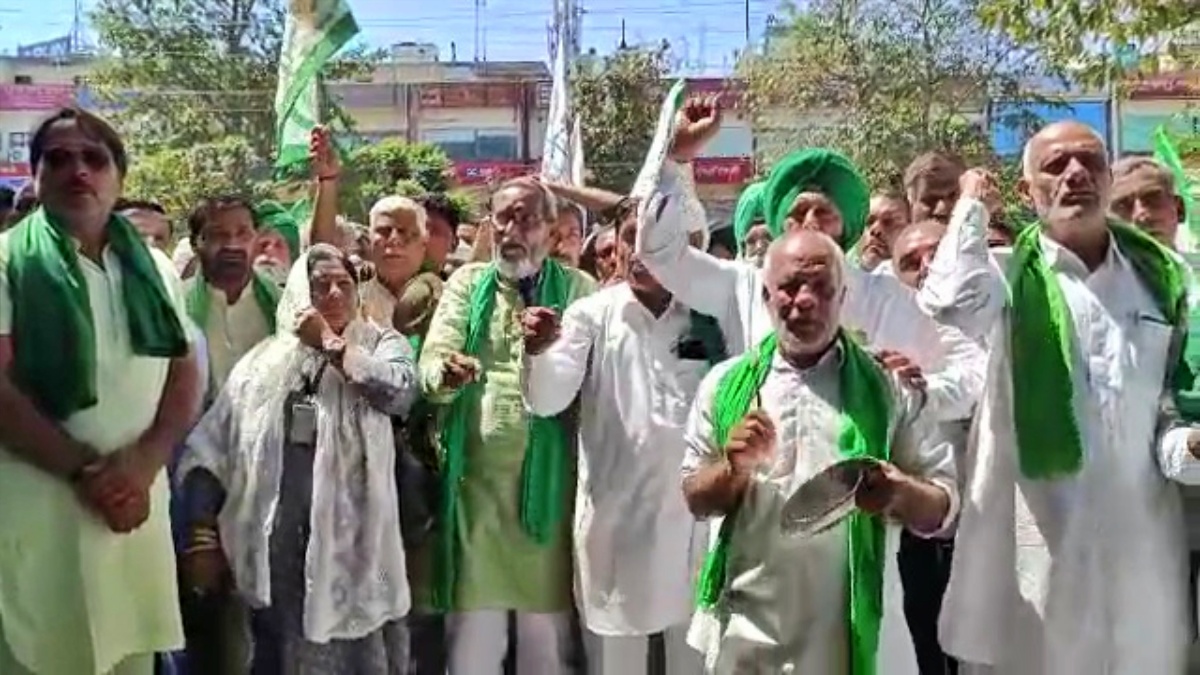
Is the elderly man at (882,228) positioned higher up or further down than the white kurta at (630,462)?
higher up

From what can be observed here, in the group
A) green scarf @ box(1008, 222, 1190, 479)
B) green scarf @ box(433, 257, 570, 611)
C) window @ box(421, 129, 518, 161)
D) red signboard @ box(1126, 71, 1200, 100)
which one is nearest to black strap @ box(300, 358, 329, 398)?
green scarf @ box(433, 257, 570, 611)

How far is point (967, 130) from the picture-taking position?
29.7 metres

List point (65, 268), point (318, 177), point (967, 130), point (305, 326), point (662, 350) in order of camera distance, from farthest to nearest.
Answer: point (967, 130) → point (318, 177) → point (662, 350) → point (305, 326) → point (65, 268)

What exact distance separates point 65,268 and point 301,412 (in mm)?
1068

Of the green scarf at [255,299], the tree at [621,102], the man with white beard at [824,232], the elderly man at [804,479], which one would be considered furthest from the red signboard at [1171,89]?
the elderly man at [804,479]

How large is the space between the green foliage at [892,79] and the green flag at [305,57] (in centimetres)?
2179

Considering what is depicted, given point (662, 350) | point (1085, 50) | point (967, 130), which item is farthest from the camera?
point (967, 130)

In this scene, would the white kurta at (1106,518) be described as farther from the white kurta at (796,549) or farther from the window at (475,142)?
the window at (475,142)

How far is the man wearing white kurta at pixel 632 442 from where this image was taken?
5066 millimetres

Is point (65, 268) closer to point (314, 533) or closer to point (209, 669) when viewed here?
point (314, 533)

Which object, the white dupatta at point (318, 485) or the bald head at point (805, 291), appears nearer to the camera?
the bald head at point (805, 291)

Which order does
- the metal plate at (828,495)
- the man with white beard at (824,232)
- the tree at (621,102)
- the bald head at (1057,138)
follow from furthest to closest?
the tree at (621,102)
the man with white beard at (824,232)
the bald head at (1057,138)
the metal plate at (828,495)

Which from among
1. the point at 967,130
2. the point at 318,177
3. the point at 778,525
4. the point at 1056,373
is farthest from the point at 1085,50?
the point at 967,130

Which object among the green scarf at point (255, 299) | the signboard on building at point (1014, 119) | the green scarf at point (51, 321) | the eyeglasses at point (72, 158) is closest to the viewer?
the green scarf at point (51, 321)
